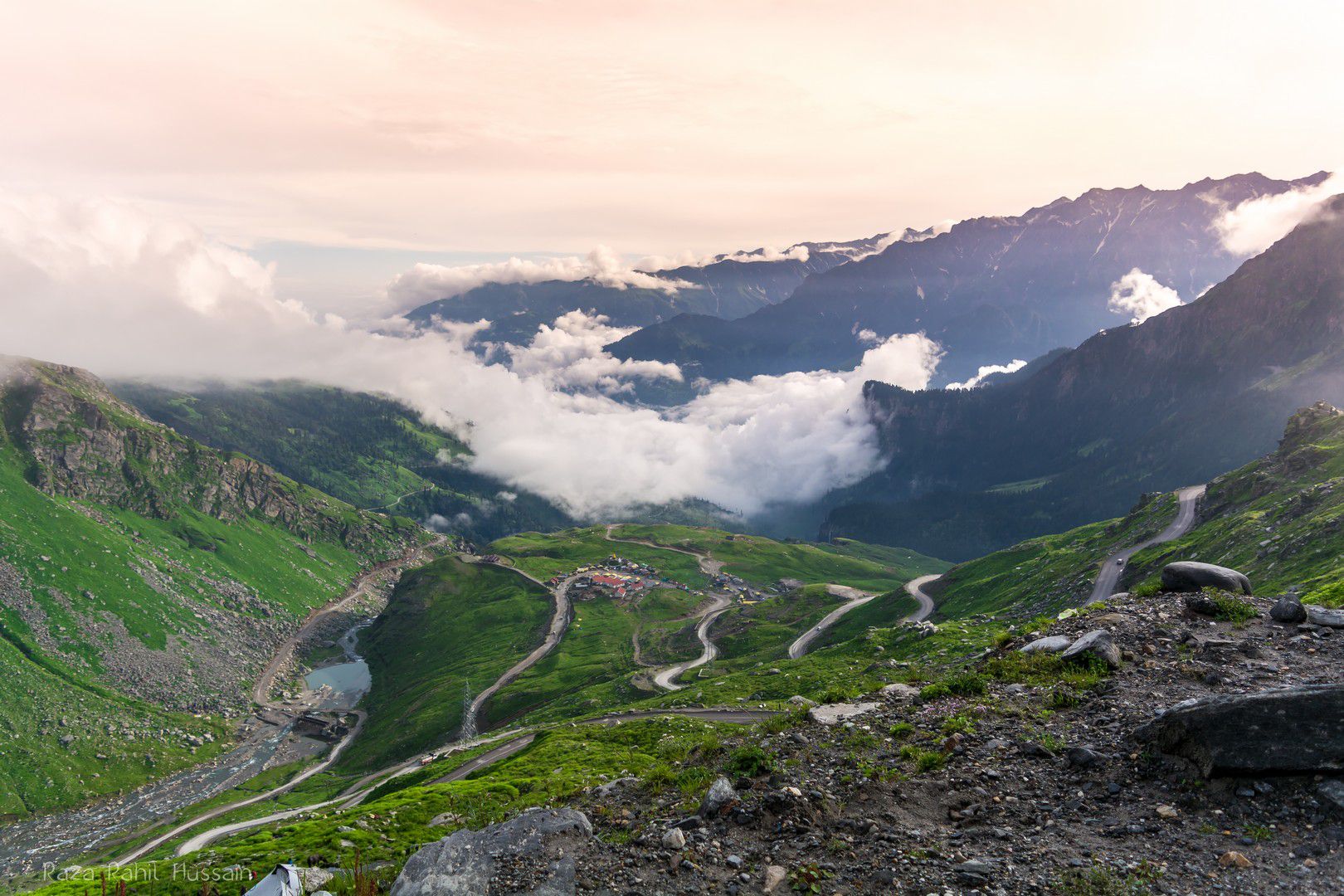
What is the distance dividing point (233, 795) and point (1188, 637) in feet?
747

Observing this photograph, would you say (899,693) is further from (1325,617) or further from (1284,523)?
(1284,523)

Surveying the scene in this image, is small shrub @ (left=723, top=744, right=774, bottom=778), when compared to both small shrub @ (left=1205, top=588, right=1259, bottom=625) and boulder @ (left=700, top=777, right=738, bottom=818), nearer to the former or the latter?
boulder @ (left=700, top=777, right=738, bottom=818)

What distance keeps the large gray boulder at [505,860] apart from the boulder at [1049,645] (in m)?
20.1

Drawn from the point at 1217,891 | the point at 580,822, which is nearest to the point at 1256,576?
the point at 1217,891

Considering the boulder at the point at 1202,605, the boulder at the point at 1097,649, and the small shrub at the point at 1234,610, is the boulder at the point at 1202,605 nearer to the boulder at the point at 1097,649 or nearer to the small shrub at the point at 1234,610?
the small shrub at the point at 1234,610

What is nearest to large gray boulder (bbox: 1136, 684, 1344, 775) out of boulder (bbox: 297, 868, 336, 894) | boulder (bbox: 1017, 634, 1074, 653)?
boulder (bbox: 1017, 634, 1074, 653)

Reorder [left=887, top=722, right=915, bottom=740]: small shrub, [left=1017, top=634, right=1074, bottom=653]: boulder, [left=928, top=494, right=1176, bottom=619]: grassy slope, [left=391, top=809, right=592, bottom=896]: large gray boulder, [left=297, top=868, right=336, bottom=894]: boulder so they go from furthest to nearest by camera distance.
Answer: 1. [left=928, top=494, right=1176, bottom=619]: grassy slope
2. [left=1017, top=634, right=1074, bottom=653]: boulder
3. [left=297, top=868, right=336, bottom=894]: boulder
4. [left=887, top=722, right=915, bottom=740]: small shrub
5. [left=391, top=809, right=592, bottom=896]: large gray boulder

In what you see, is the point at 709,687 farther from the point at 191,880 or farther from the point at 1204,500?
the point at 1204,500

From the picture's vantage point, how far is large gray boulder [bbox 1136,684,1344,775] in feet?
53.2

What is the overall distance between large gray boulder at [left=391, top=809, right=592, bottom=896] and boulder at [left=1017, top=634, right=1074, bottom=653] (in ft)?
65.9

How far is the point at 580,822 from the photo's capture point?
22.7 m

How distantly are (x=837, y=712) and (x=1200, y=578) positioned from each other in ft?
65.2

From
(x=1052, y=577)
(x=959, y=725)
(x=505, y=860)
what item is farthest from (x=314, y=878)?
(x=1052, y=577)

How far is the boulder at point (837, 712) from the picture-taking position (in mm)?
28062
